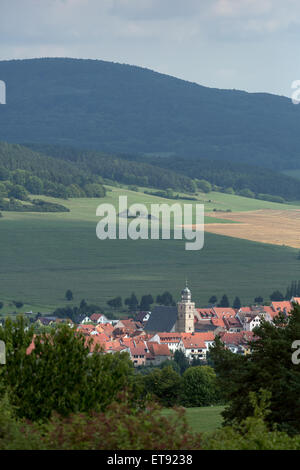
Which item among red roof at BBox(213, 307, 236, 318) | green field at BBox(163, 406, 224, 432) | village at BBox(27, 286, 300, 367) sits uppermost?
green field at BBox(163, 406, 224, 432)

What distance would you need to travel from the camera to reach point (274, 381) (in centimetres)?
2862

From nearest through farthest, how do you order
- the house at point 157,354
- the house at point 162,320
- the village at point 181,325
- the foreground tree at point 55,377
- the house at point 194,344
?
the foreground tree at point 55,377 < the house at point 157,354 < the house at point 194,344 < the village at point 181,325 < the house at point 162,320

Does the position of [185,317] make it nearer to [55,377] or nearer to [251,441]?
[55,377]

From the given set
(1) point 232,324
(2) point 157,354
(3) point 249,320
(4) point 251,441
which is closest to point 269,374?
(4) point 251,441

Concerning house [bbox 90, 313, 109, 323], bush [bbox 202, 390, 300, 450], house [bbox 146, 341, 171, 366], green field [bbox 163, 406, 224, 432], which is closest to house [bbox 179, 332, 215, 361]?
house [bbox 146, 341, 171, 366]

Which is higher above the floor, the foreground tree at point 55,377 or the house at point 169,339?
the foreground tree at point 55,377

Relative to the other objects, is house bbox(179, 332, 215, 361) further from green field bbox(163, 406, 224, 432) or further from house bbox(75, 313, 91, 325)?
green field bbox(163, 406, 224, 432)

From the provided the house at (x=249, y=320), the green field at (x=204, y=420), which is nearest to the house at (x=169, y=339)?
the house at (x=249, y=320)

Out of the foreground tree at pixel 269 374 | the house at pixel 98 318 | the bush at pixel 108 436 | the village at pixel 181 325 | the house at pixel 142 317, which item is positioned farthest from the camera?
the house at pixel 142 317

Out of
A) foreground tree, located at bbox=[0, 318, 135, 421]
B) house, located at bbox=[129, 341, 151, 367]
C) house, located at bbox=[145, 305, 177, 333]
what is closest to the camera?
foreground tree, located at bbox=[0, 318, 135, 421]

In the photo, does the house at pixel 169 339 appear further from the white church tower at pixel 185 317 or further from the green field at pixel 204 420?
the green field at pixel 204 420

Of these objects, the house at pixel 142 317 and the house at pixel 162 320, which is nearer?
the house at pixel 162 320

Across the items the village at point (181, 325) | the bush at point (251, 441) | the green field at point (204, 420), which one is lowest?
the village at point (181, 325)
